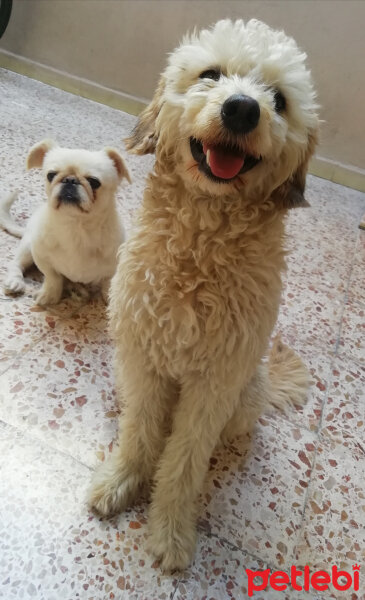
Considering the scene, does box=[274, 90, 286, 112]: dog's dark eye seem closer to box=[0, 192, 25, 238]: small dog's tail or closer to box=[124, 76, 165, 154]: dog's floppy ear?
box=[124, 76, 165, 154]: dog's floppy ear

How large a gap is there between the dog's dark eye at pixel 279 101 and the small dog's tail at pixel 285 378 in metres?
0.82

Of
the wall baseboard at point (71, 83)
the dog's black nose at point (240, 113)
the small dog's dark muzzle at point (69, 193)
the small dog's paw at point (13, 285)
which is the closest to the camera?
the dog's black nose at point (240, 113)

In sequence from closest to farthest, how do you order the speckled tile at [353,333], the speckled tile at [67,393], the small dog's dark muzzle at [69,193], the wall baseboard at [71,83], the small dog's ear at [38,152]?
the speckled tile at [67,393], the small dog's dark muzzle at [69,193], the small dog's ear at [38,152], the speckled tile at [353,333], the wall baseboard at [71,83]

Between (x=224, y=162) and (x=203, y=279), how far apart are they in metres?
0.23

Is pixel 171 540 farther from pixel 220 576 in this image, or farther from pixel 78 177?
pixel 78 177

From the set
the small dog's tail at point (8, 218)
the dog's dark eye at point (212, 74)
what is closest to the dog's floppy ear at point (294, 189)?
the dog's dark eye at point (212, 74)

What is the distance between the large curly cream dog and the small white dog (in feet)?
1.28

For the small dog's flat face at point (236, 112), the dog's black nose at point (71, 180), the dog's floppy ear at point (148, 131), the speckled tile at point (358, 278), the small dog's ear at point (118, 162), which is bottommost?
the speckled tile at point (358, 278)

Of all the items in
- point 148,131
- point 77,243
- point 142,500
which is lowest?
point 142,500

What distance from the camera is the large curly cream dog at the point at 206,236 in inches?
31.4

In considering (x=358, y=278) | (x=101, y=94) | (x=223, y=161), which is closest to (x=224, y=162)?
(x=223, y=161)

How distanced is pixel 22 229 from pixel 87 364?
72cm

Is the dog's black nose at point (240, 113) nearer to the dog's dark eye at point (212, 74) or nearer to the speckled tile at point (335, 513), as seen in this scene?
the dog's dark eye at point (212, 74)

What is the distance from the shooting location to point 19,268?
158cm
